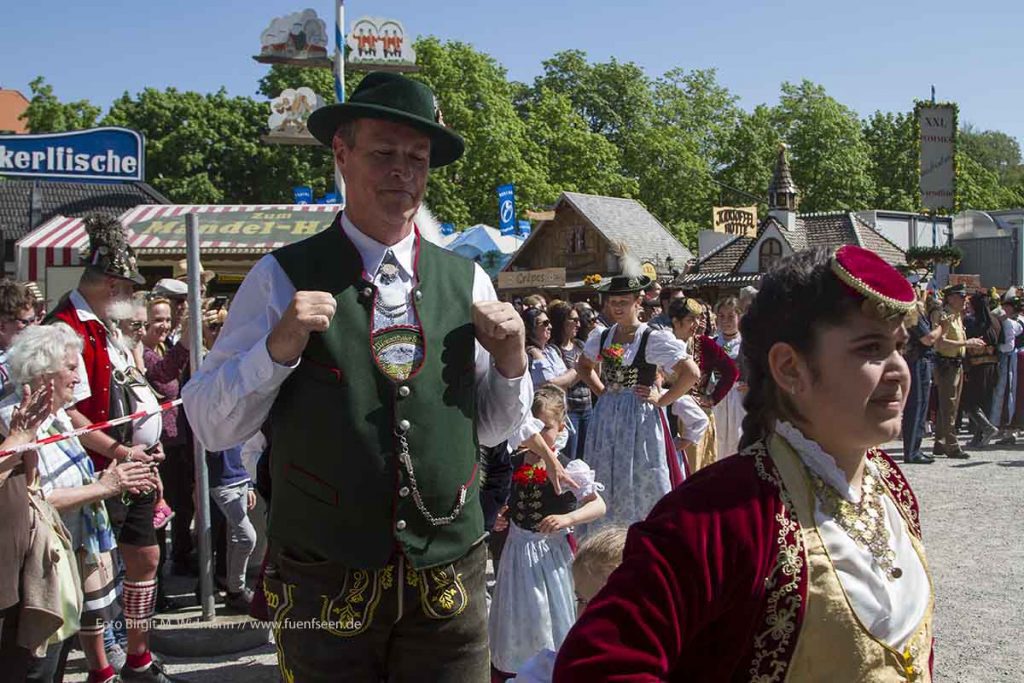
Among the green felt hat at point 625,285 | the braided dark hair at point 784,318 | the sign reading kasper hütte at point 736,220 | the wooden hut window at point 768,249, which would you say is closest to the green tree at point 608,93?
the sign reading kasper hütte at point 736,220

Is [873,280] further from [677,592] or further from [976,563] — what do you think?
[976,563]

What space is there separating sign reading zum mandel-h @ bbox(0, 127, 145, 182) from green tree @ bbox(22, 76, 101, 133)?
98.6 feet

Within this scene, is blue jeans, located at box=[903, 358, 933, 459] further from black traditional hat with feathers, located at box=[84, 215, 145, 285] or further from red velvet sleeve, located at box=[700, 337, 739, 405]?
black traditional hat with feathers, located at box=[84, 215, 145, 285]

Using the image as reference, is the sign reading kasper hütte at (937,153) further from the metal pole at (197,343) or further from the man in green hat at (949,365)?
the metal pole at (197,343)

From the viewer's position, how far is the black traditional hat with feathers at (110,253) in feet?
15.1

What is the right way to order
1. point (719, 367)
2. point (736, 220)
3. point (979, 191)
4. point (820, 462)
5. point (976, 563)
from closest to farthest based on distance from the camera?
point (820, 462) < point (976, 563) < point (719, 367) < point (736, 220) < point (979, 191)

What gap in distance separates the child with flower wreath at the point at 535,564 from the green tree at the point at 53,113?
38683mm

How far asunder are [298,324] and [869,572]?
1263mm

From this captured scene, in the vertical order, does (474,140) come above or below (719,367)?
above

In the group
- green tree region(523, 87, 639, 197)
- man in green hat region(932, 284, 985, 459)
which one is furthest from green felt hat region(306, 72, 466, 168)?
green tree region(523, 87, 639, 197)

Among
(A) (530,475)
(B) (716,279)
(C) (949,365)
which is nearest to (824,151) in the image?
(B) (716,279)

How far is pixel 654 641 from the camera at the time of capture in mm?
1479

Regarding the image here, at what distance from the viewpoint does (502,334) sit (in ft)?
8.02

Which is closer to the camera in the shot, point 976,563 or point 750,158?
point 976,563
